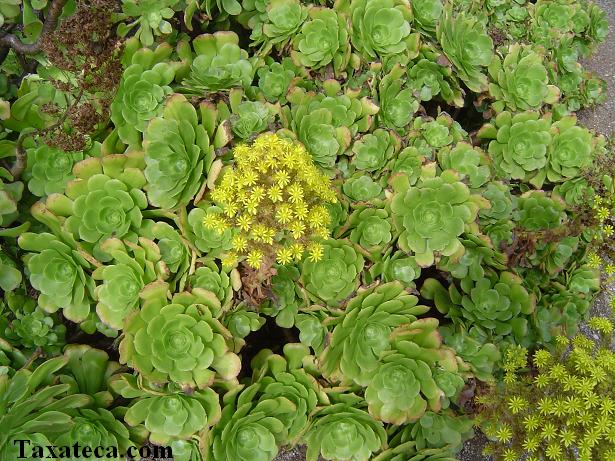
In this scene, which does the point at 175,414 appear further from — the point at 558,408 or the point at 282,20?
the point at 282,20

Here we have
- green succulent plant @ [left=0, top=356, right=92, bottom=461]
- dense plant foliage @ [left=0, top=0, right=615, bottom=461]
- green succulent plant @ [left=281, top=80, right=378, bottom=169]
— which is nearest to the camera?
green succulent plant @ [left=0, top=356, right=92, bottom=461]

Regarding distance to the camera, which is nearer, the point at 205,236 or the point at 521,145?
the point at 205,236

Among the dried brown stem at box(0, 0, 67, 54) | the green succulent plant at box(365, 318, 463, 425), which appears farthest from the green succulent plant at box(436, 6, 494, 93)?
the dried brown stem at box(0, 0, 67, 54)

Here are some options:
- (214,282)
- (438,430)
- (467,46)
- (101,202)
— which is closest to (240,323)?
(214,282)

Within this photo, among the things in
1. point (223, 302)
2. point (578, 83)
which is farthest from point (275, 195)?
point (578, 83)

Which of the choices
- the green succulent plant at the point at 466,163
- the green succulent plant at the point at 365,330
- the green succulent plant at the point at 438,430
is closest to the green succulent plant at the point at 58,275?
the green succulent plant at the point at 365,330

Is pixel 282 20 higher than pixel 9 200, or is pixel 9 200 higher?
pixel 282 20

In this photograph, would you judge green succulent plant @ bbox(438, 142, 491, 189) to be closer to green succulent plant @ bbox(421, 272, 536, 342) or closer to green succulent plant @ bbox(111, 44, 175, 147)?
green succulent plant @ bbox(421, 272, 536, 342)

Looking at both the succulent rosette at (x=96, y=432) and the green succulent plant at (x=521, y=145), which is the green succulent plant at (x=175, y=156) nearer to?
the succulent rosette at (x=96, y=432)
